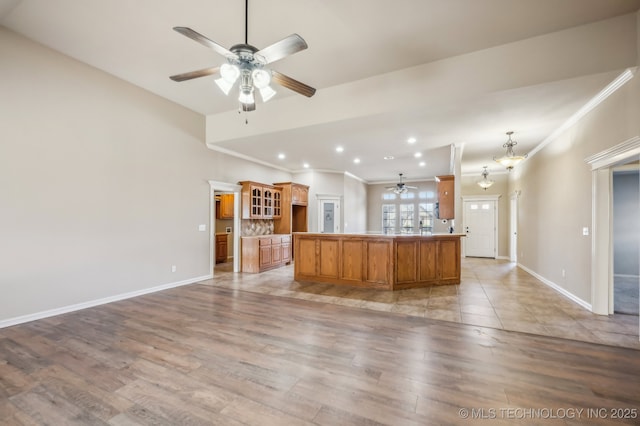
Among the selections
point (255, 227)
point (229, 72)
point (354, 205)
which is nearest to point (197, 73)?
point (229, 72)

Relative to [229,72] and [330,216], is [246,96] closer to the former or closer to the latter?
[229,72]

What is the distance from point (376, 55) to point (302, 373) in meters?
3.80

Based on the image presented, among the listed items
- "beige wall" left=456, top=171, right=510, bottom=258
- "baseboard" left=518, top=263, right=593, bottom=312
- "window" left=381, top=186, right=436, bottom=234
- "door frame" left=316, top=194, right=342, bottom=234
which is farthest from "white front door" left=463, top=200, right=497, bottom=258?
Result: "door frame" left=316, top=194, right=342, bottom=234

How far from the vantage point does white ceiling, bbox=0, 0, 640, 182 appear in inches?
115

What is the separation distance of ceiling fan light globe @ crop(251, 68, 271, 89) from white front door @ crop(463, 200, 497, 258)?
29.5 ft

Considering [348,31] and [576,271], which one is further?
[576,271]

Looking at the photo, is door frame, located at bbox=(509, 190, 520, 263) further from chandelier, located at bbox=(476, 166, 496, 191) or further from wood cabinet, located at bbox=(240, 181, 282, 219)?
wood cabinet, located at bbox=(240, 181, 282, 219)

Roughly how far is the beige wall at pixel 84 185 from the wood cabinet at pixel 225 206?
9.31ft

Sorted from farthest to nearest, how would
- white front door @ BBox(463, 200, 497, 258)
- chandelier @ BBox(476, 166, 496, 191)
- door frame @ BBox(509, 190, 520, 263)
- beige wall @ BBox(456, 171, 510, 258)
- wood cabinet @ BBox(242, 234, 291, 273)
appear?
white front door @ BBox(463, 200, 497, 258)
beige wall @ BBox(456, 171, 510, 258)
chandelier @ BBox(476, 166, 496, 191)
door frame @ BBox(509, 190, 520, 263)
wood cabinet @ BBox(242, 234, 291, 273)

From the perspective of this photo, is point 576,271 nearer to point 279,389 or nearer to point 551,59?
point 551,59

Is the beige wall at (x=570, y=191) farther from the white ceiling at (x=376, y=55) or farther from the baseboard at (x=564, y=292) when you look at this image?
the white ceiling at (x=376, y=55)

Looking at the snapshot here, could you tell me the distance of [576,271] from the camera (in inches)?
172

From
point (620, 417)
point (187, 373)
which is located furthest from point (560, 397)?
point (187, 373)

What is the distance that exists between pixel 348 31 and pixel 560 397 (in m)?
3.94
